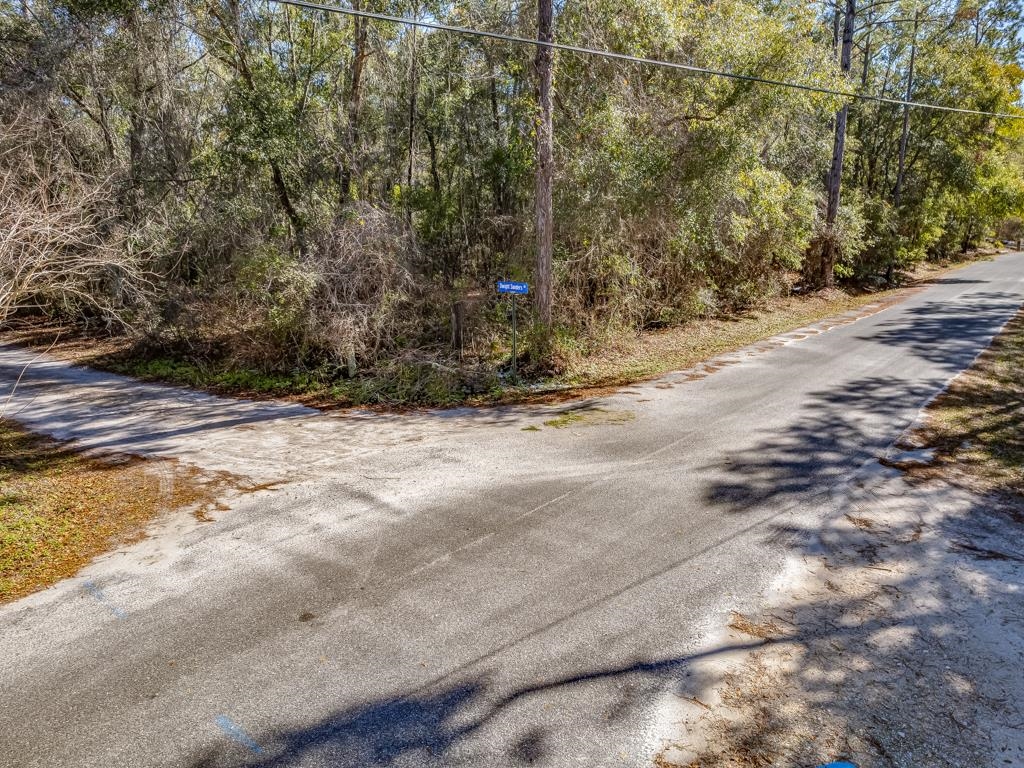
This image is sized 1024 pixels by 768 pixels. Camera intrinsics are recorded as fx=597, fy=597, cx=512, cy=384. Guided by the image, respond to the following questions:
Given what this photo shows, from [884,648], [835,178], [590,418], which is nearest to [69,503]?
[590,418]

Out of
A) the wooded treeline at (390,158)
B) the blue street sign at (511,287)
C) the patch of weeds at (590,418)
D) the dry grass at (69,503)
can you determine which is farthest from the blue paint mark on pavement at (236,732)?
the wooded treeline at (390,158)

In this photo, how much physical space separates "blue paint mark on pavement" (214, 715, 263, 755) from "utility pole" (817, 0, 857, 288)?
19629 millimetres

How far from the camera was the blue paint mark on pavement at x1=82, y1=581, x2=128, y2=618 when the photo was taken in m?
4.03

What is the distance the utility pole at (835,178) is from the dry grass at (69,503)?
18.7m

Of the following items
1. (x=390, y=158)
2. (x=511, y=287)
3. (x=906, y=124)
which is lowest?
(x=511, y=287)

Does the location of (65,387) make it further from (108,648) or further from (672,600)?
(672,600)

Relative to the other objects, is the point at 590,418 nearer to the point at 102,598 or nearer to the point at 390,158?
the point at 102,598

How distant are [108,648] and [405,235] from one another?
8.16m

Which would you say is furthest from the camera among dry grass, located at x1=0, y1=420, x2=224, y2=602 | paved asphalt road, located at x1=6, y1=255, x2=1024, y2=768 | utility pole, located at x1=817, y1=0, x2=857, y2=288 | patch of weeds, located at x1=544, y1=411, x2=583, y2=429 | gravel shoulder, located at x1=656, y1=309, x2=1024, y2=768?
utility pole, located at x1=817, y1=0, x2=857, y2=288

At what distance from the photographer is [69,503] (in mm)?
5871

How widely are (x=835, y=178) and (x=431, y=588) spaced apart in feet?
61.7

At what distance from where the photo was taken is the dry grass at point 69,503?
15.6 feet

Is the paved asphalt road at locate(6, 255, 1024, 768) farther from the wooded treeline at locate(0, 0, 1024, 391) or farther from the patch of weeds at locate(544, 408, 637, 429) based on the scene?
the wooded treeline at locate(0, 0, 1024, 391)

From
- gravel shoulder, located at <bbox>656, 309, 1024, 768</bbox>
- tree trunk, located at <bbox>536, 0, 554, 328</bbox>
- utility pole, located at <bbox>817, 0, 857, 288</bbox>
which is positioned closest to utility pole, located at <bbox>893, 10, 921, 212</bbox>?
utility pole, located at <bbox>817, 0, 857, 288</bbox>
